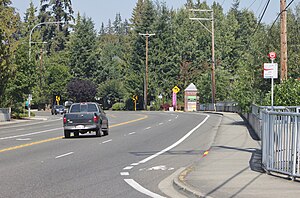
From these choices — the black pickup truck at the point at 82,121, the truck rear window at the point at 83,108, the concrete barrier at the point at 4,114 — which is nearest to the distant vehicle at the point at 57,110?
the concrete barrier at the point at 4,114

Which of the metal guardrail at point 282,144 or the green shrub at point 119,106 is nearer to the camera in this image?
the metal guardrail at point 282,144

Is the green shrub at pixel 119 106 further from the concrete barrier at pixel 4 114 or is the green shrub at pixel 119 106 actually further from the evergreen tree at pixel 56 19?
the concrete barrier at pixel 4 114

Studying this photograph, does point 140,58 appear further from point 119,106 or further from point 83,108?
point 83,108

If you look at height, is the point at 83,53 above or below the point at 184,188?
above

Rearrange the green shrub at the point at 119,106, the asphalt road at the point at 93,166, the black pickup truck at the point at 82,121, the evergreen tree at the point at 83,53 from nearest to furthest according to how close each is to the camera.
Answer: the asphalt road at the point at 93,166 < the black pickup truck at the point at 82,121 < the green shrub at the point at 119,106 < the evergreen tree at the point at 83,53

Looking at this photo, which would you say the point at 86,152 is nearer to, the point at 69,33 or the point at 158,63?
the point at 158,63

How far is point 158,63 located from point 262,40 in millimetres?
69504

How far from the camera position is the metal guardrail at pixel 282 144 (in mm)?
12477

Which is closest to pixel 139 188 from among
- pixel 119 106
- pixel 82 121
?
pixel 82 121

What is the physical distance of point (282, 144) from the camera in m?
13.3

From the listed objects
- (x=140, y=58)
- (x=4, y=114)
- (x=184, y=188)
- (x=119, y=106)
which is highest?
(x=140, y=58)

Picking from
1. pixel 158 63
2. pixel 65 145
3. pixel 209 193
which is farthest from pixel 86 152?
pixel 158 63

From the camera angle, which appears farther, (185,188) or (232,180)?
(232,180)

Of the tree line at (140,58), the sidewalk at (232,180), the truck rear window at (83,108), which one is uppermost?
the tree line at (140,58)
